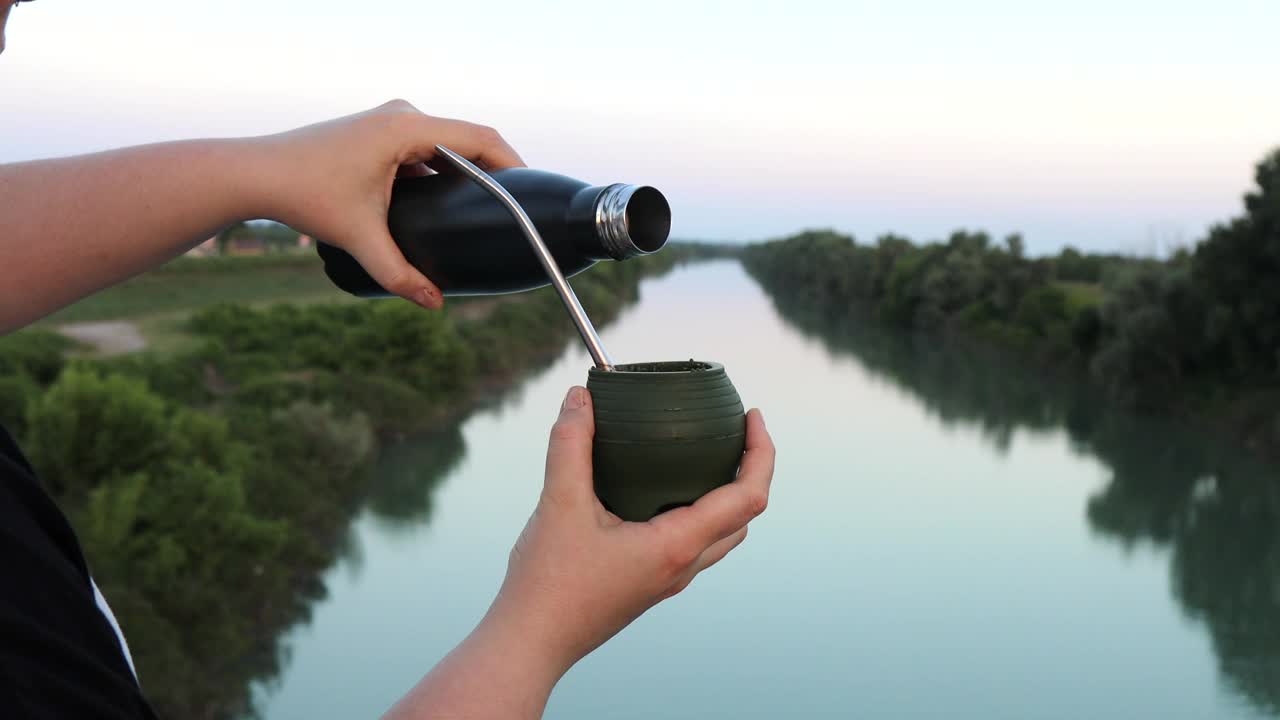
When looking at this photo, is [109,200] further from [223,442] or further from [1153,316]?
[1153,316]

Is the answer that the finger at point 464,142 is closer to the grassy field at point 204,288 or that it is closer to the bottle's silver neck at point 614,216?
the bottle's silver neck at point 614,216

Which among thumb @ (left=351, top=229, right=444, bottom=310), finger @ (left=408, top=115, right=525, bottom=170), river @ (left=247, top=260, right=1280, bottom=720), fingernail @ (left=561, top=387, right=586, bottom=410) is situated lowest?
river @ (left=247, top=260, right=1280, bottom=720)

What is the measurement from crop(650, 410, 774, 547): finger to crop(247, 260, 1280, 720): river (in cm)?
1225

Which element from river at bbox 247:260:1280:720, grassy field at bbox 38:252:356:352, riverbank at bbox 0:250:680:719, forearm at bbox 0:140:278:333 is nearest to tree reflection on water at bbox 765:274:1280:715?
river at bbox 247:260:1280:720

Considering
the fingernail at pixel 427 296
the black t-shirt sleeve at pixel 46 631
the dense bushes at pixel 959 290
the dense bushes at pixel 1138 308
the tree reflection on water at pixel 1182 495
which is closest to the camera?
the black t-shirt sleeve at pixel 46 631

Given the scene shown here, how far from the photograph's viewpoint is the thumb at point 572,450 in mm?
793

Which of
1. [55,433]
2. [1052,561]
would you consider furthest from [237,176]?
[1052,561]

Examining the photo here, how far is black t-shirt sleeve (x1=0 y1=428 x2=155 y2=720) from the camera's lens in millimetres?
545

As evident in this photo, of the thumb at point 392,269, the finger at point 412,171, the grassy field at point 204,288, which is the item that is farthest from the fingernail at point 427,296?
the grassy field at point 204,288

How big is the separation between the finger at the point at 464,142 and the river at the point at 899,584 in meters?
12.1

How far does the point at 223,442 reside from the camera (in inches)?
505

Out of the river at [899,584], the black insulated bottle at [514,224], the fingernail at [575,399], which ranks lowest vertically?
the river at [899,584]

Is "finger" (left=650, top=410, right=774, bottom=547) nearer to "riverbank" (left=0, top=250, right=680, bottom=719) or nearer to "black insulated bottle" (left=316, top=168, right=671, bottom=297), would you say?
"black insulated bottle" (left=316, top=168, right=671, bottom=297)

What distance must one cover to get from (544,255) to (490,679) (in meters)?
0.35
